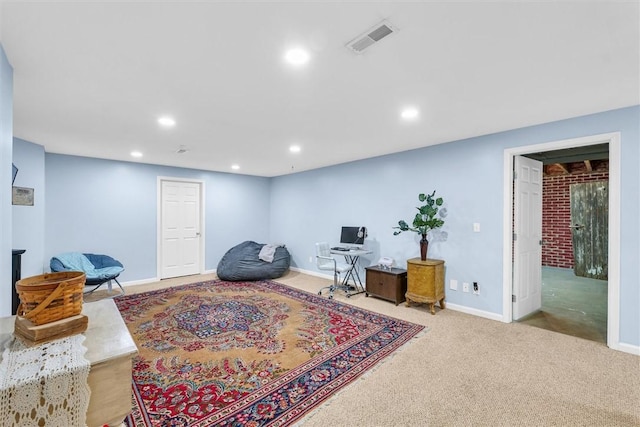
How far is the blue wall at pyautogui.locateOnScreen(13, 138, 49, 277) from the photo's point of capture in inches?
144

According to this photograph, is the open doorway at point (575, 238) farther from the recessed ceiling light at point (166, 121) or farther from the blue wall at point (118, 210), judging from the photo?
the blue wall at point (118, 210)

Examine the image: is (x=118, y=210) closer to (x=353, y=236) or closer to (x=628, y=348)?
(x=353, y=236)

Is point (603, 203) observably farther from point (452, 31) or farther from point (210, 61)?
point (210, 61)

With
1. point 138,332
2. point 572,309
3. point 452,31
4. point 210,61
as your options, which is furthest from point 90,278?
point 572,309

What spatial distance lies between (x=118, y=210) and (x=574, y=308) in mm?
7482

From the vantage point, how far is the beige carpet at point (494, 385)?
1.84 meters

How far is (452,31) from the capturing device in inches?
62.8

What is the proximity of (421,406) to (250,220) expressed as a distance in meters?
5.69

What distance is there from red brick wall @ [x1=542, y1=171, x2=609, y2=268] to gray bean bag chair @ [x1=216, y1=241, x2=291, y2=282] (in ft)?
20.7

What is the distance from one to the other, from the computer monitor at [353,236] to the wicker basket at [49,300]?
Answer: 160 inches

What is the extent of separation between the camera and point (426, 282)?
3.74 meters

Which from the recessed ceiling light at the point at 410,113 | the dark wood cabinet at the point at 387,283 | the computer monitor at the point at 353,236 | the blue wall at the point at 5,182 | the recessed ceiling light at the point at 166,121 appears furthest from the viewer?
the computer monitor at the point at 353,236

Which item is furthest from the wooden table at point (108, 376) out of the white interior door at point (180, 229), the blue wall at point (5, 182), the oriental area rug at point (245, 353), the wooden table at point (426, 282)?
the white interior door at point (180, 229)

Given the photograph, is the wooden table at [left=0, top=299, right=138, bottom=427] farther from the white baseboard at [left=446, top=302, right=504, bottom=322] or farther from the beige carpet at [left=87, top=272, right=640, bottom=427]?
the white baseboard at [left=446, top=302, right=504, bottom=322]
